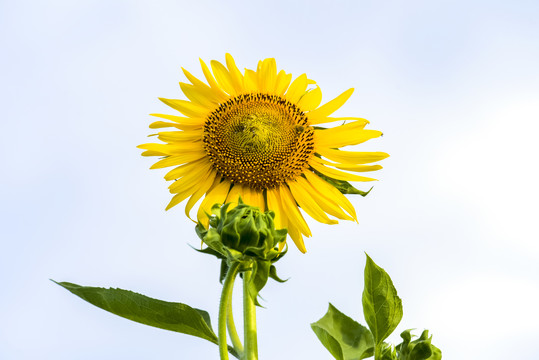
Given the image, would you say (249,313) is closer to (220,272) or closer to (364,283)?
(220,272)

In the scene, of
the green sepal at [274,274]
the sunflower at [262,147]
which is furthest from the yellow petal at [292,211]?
the green sepal at [274,274]

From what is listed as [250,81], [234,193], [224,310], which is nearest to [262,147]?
[234,193]

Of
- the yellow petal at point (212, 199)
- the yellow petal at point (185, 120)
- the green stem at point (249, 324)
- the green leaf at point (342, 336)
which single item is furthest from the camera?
the yellow petal at point (185, 120)

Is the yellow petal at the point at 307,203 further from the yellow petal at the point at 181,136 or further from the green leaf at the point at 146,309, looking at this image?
the green leaf at the point at 146,309

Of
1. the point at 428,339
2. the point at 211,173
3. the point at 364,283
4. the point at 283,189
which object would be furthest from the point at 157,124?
the point at 428,339

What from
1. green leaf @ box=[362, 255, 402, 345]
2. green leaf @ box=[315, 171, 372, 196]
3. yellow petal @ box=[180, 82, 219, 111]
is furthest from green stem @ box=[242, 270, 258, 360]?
yellow petal @ box=[180, 82, 219, 111]

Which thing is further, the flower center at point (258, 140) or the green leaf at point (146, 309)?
the flower center at point (258, 140)

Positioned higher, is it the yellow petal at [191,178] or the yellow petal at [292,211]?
the yellow petal at [191,178]
